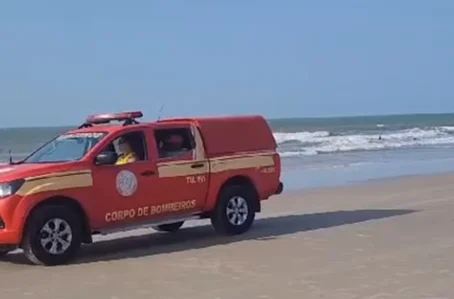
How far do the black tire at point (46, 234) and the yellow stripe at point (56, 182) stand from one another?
0.24m

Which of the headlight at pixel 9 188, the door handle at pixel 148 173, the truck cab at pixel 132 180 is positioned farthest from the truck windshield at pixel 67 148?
the headlight at pixel 9 188

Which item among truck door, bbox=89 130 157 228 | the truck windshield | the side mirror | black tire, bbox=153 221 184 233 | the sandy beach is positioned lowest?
the sandy beach

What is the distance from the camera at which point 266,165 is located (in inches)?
539

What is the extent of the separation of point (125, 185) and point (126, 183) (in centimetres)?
3

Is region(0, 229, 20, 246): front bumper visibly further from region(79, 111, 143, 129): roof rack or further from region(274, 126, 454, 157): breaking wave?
region(274, 126, 454, 157): breaking wave

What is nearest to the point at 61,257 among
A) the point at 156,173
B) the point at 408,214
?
the point at 156,173

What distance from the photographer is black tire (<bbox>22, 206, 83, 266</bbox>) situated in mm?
10797

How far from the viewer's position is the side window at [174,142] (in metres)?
12.5

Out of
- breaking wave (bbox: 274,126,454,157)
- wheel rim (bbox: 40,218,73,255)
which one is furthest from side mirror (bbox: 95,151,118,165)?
breaking wave (bbox: 274,126,454,157)

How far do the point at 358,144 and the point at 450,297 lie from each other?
40.1 meters

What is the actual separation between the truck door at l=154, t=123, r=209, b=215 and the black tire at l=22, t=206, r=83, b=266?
4.78 feet

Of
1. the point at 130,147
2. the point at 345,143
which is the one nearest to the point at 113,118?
the point at 130,147

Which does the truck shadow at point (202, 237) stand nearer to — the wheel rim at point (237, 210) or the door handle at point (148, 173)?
the wheel rim at point (237, 210)

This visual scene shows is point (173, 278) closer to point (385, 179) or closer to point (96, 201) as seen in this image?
point (96, 201)
